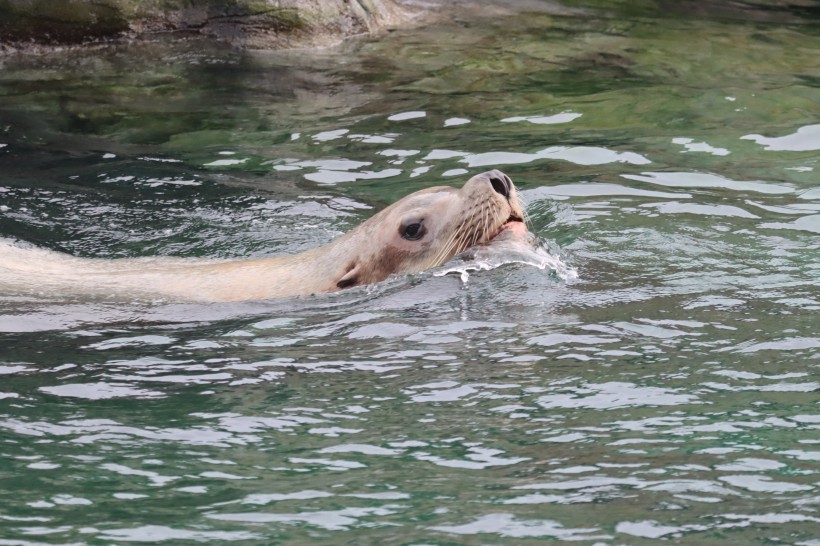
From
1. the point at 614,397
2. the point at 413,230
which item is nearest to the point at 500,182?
the point at 413,230

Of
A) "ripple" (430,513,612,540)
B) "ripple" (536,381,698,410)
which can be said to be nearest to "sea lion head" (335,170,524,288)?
"ripple" (536,381,698,410)

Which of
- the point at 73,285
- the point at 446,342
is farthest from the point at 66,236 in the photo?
the point at 446,342

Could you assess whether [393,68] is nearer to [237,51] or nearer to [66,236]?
[237,51]

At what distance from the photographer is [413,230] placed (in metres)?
6.27

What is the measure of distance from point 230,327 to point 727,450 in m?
2.61

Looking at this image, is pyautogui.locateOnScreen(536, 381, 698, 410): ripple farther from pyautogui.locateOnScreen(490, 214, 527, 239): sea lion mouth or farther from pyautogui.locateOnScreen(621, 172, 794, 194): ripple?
pyautogui.locateOnScreen(621, 172, 794, 194): ripple

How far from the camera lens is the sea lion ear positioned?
6207mm

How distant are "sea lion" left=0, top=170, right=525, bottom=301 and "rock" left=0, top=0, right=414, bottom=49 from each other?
5399mm

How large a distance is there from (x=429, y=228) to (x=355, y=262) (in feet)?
1.37

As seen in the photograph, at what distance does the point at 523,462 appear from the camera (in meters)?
3.80

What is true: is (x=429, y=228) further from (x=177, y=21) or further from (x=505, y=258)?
(x=177, y=21)

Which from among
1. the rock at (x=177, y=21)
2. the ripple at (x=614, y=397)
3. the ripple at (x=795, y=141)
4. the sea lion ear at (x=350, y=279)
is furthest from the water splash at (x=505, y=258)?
the rock at (x=177, y=21)

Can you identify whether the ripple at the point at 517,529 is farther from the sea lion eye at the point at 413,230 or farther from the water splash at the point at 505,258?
the sea lion eye at the point at 413,230

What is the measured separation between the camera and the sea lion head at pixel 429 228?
6.04m
